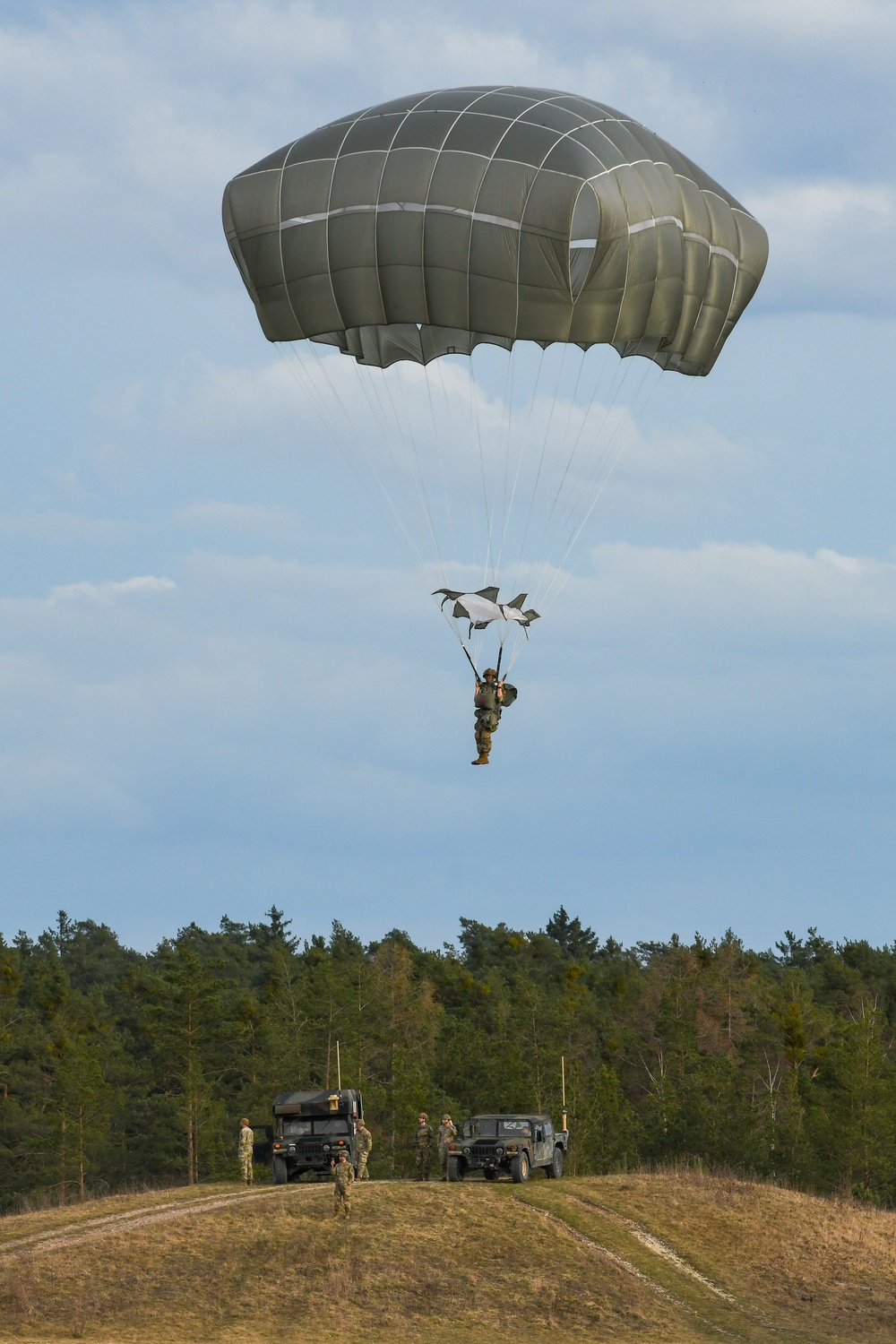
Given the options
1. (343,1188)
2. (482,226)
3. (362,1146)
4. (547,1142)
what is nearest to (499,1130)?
(547,1142)

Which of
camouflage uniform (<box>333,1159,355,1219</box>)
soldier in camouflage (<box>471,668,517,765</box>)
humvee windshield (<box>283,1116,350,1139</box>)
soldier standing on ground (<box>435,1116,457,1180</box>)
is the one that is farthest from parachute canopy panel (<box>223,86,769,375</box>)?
soldier standing on ground (<box>435,1116,457,1180</box>)

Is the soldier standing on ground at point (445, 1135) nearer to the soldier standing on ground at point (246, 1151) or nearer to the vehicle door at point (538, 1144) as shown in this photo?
the vehicle door at point (538, 1144)

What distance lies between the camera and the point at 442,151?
28578 millimetres

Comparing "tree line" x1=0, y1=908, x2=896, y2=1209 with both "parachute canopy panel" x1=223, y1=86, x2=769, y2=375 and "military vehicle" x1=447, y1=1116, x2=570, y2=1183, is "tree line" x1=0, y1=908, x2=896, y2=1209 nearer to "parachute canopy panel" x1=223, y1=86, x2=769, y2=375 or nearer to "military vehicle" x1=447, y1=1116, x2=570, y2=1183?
"military vehicle" x1=447, y1=1116, x2=570, y2=1183

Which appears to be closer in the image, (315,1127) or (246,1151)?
(315,1127)

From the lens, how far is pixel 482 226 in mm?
28203

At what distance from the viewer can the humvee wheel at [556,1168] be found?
36.3m

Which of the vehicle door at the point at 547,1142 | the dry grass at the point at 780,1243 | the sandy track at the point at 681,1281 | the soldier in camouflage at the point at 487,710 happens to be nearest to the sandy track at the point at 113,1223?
the vehicle door at the point at 547,1142

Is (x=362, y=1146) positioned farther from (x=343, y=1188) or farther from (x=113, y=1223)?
(x=113, y=1223)

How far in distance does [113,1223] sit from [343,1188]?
504cm

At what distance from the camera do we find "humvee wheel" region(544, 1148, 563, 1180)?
119 ft

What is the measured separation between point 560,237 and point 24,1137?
51.9 meters

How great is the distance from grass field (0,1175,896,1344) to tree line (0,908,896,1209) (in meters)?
15.7

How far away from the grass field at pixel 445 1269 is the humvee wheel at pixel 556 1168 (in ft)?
3.26
